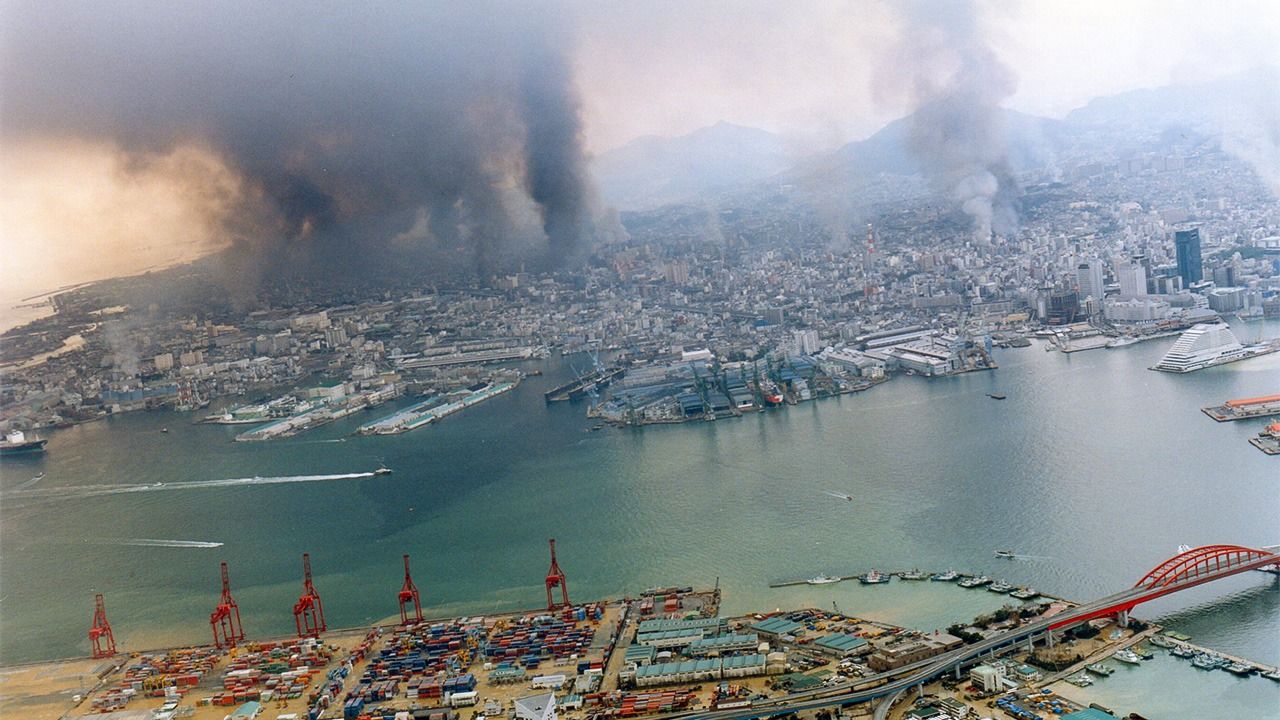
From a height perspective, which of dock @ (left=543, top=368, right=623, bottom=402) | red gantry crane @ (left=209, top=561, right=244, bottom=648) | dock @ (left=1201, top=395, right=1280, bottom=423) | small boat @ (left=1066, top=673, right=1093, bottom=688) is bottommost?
small boat @ (left=1066, top=673, right=1093, bottom=688)

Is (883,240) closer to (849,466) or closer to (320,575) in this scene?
(849,466)

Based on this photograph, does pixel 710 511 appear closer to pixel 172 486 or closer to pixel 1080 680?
pixel 1080 680

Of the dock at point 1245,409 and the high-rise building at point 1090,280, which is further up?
the high-rise building at point 1090,280

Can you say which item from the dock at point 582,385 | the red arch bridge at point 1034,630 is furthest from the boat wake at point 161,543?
the dock at point 582,385

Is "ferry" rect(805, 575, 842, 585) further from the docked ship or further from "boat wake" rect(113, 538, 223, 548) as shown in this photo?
the docked ship

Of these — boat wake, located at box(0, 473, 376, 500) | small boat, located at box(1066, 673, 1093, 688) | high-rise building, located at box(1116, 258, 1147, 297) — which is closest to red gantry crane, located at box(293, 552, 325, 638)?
boat wake, located at box(0, 473, 376, 500)

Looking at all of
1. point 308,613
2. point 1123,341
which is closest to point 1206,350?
point 1123,341

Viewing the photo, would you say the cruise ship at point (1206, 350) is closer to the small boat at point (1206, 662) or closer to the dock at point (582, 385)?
the dock at point (582, 385)

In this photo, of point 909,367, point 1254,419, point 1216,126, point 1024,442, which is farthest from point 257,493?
point 1216,126
